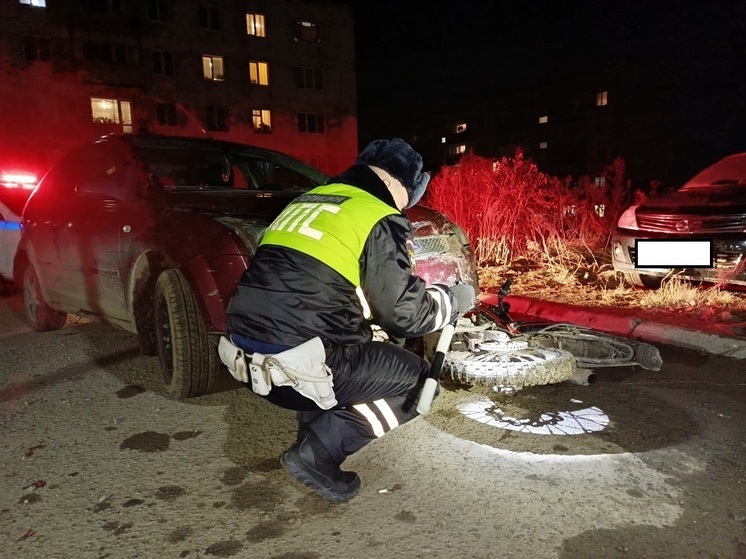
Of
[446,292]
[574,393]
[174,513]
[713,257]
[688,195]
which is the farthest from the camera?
[688,195]

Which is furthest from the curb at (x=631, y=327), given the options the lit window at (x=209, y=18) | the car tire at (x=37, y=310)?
the lit window at (x=209, y=18)

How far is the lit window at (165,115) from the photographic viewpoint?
2667cm

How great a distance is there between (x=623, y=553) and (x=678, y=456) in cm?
89

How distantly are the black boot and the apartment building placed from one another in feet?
78.9

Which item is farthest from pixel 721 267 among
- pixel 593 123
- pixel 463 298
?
pixel 593 123

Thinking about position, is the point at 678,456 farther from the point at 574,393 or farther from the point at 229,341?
the point at 229,341

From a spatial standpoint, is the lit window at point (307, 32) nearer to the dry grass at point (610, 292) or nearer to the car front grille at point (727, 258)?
the dry grass at point (610, 292)

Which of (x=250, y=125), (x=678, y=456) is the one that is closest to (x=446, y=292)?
(x=678, y=456)

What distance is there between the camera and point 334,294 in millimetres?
2148

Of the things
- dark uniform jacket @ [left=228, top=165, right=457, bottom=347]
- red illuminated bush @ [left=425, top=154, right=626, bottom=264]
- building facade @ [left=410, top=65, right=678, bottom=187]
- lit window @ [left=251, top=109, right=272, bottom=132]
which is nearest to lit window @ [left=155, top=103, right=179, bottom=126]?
lit window @ [left=251, top=109, right=272, bottom=132]

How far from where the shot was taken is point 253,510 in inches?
89.7

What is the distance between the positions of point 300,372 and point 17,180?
20.8 feet

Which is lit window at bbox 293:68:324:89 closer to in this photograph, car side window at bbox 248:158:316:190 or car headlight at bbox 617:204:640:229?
car side window at bbox 248:158:316:190

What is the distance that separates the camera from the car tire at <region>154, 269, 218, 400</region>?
3186 mm
